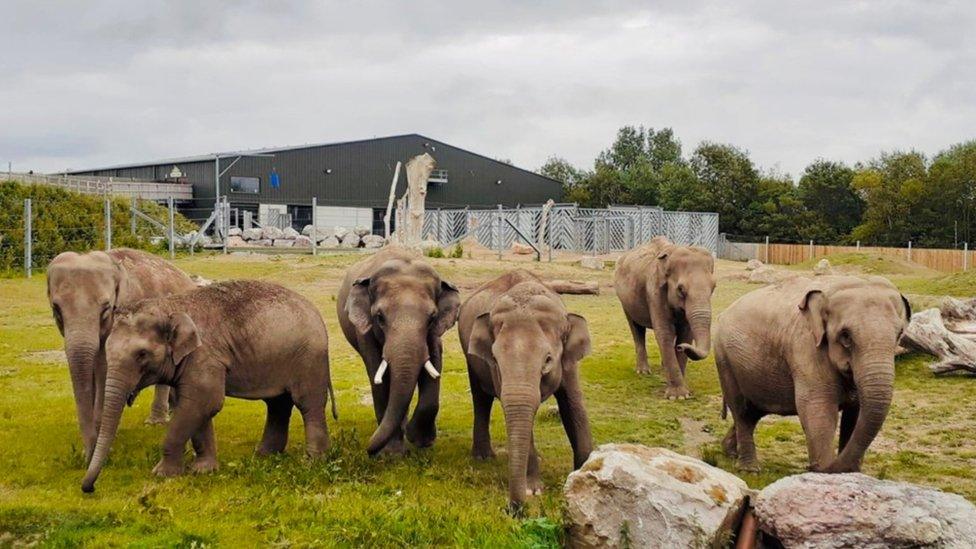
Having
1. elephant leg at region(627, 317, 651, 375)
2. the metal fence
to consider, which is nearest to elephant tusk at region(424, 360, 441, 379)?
elephant leg at region(627, 317, 651, 375)

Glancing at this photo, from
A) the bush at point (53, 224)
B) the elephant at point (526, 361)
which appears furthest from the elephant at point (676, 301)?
the bush at point (53, 224)

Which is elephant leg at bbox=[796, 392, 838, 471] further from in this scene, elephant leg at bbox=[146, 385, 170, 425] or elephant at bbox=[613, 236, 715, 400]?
elephant leg at bbox=[146, 385, 170, 425]

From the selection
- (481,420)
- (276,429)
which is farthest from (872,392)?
(276,429)

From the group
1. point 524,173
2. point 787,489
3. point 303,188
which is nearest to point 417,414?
point 787,489

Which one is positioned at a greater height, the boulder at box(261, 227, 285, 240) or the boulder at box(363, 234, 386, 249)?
the boulder at box(261, 227, 285, 240)

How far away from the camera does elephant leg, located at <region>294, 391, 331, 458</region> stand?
10.2 meters

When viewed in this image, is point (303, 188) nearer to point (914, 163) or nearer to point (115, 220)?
point (115, 220)

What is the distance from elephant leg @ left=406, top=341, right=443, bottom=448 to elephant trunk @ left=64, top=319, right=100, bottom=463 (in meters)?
3.35

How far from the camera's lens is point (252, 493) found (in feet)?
29.1

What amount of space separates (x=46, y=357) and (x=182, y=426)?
8.88 m

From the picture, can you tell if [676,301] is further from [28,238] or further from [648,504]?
Answer: [28,238]

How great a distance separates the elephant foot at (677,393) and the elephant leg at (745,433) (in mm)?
4230

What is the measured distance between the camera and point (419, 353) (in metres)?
9.97

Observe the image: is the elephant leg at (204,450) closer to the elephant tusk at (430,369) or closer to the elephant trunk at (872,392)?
the elephant tusk at (430,369)
